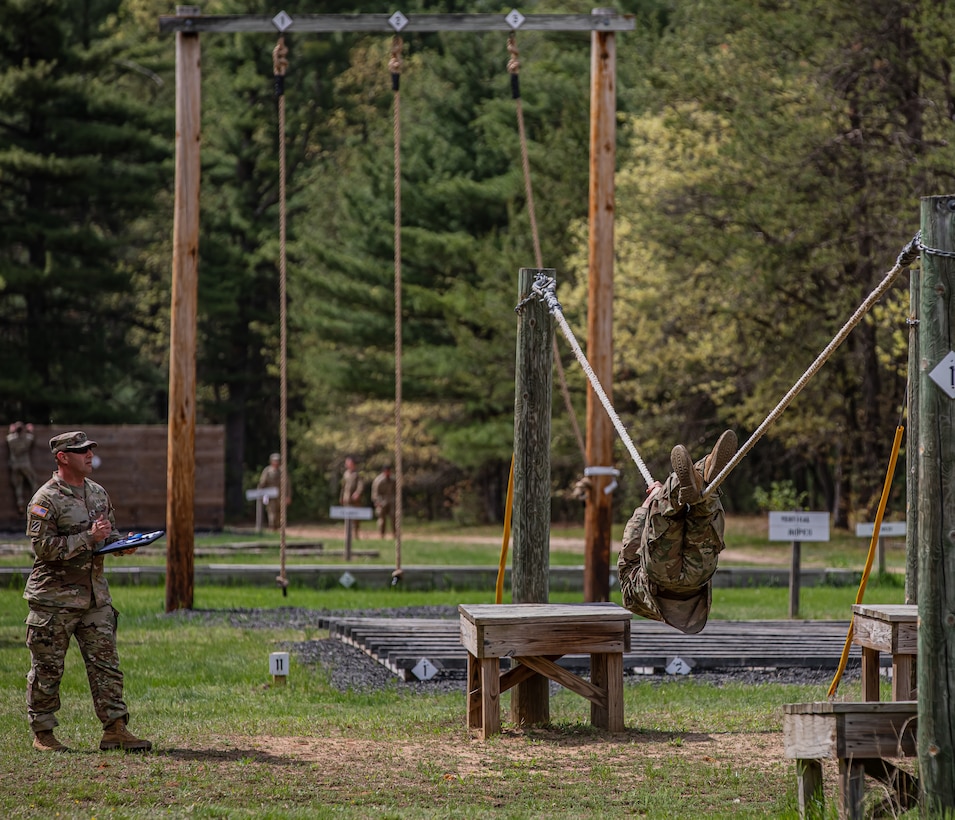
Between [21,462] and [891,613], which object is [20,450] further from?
[891,613]

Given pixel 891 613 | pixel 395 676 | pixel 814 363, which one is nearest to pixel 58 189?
pixel 395 676

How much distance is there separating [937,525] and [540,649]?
10.5ft

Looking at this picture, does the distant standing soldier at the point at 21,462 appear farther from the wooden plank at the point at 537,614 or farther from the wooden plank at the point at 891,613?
the wooden plank at the point at 891,613

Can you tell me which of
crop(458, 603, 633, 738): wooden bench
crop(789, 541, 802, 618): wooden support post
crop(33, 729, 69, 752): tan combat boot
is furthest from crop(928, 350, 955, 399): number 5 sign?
crop(789, 541, 802, 618): wooden support post

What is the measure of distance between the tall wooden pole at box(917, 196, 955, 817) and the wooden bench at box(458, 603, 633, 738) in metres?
2.92

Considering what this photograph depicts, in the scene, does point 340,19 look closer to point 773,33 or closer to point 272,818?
point 272,818

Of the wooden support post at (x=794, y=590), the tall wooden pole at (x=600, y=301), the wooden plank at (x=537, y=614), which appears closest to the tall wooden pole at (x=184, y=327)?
the tall wooden pole at (x=600, y=301)

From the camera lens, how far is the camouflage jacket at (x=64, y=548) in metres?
8.26

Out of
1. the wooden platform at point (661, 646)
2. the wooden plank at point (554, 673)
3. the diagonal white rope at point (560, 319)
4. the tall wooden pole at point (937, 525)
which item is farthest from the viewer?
the wooden platform at point (661, 646)

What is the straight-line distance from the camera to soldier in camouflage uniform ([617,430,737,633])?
24.6ft

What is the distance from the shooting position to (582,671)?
11.8 metres

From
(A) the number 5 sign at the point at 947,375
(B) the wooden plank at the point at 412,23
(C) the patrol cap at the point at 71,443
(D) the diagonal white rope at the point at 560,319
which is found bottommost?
(C) the patrol cap at the point at 71,443

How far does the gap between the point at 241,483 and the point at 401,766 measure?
37.1m

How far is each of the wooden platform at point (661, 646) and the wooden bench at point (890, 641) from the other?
2.62 meters
